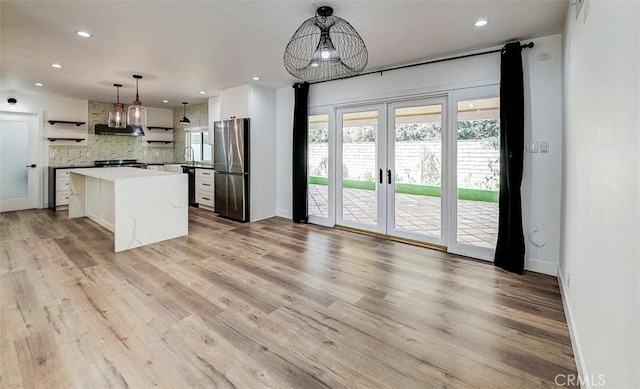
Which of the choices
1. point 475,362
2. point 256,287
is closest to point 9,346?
point 256,287

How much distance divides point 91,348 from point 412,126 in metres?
4.11

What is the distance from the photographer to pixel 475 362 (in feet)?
6.14

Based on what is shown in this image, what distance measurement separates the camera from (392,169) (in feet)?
14.8

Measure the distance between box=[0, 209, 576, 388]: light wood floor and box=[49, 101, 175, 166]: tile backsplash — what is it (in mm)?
3750

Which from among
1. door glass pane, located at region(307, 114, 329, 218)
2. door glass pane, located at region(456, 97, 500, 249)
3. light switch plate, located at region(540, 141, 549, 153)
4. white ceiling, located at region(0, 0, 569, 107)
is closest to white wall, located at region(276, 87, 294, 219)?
door glass pane, located at region(307, 114, 329, 218)

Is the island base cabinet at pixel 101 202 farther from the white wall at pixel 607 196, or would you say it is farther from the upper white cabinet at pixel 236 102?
the white wall at pixel 607 196

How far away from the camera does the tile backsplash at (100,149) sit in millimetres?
6910

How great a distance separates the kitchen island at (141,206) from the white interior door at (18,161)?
8.39 feet

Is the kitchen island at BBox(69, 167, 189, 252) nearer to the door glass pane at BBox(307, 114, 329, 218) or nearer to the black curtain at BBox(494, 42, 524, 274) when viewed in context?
the door glass pane at BBox(307, 114, 329, 218)

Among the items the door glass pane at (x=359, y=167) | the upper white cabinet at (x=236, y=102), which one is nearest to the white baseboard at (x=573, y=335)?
the door glass pane at (x=359, y=167)

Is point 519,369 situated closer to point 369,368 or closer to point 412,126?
point 369,368

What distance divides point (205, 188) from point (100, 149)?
3056 millimetres

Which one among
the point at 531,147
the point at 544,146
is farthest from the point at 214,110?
the point at 544,146

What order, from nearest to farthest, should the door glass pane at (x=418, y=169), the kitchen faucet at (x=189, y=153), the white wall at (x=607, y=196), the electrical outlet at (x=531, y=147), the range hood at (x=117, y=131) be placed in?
the white wall at (x=607, y=196)
the electrical outlet at (x=531, y=147)
the door glass pane at (x=418, y=169)
the range hood at (x=117, y=131)
the kitchen faucet at (x=189, y=153)
